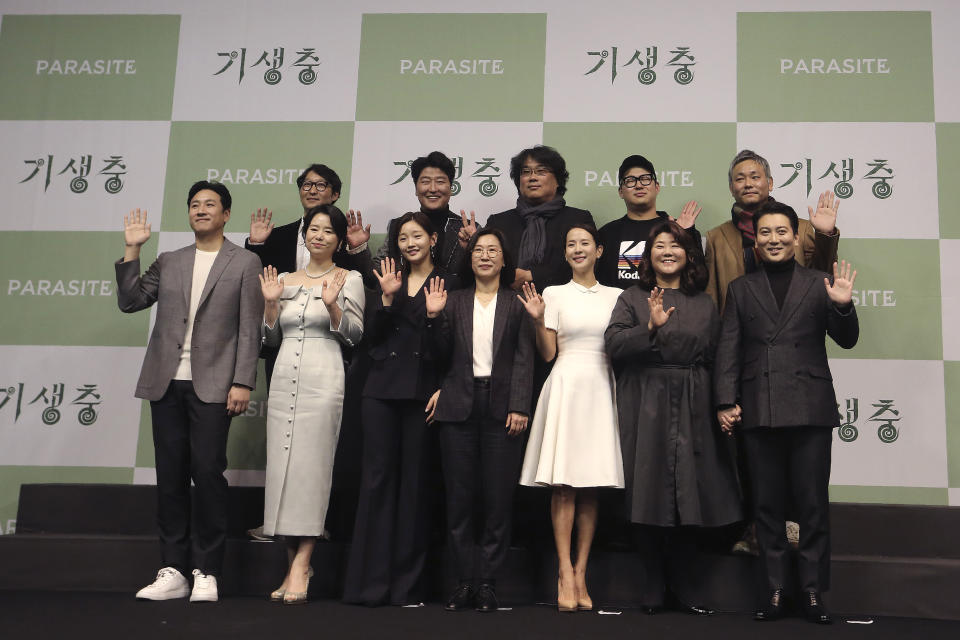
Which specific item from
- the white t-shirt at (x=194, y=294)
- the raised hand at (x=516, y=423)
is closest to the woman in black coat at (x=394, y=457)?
the raised hand at (x=516, y=423)

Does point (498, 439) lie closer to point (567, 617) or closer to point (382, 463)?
point (382, 463)

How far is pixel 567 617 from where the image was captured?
3283 mm

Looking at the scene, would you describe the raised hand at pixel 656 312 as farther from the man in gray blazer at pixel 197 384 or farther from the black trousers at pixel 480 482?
the man in gray blazer at pixel 197 384

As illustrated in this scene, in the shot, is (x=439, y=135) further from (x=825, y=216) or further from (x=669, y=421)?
(x=669, y=421)

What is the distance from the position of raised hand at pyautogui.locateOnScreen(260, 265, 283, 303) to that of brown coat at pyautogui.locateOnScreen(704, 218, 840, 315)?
183cm

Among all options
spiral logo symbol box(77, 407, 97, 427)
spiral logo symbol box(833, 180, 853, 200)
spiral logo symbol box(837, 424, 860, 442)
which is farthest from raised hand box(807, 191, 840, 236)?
spiral logo symbol box(77, 407, 97, 427)

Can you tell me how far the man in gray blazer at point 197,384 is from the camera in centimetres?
355

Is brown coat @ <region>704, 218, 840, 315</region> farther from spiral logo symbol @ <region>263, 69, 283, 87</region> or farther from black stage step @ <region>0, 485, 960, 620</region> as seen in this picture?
spiral logo symbol @ <region>263, 69, 283, 87</region>

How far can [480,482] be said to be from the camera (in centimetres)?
352

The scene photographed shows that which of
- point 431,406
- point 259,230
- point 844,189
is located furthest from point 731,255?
point 259,230

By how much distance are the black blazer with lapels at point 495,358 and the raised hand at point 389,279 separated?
22 cm

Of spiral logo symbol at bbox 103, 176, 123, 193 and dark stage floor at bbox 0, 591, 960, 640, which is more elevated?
spiral logo symbol at bbox 103, 176, 123, 193

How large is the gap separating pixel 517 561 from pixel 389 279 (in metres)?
1.26

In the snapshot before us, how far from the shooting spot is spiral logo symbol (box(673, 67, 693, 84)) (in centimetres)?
495
